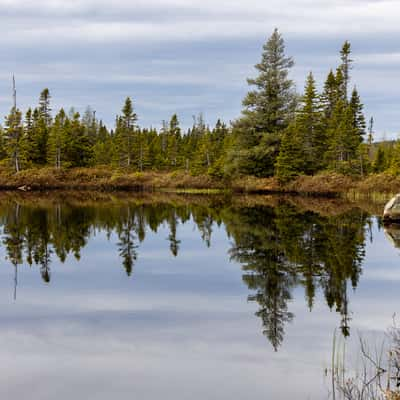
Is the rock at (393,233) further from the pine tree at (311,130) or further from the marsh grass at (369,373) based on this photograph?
the pine tree at (311,130)

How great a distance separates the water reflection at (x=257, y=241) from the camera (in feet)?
41.0

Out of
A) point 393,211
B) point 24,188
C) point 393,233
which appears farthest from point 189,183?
point 393,233

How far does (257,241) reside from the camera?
67.9ft

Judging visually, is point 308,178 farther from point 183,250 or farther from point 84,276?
point 84,276

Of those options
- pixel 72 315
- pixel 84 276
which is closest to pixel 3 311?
pixel 72 315

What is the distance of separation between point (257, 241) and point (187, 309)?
379 inches

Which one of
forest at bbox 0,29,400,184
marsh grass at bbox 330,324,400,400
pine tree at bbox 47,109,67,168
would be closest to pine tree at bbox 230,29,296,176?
A: forest at bbox 0,29,400,184

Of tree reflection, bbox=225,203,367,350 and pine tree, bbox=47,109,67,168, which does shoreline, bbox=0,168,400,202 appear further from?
tree reflection, bbox=225,203,367,350

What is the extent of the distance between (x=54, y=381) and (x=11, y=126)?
67926 mm

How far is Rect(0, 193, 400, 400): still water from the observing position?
24.8ft

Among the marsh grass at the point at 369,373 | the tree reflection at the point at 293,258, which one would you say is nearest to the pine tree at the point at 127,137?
the tree reflection at the point at 293,258

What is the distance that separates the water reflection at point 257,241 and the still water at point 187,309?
7cm

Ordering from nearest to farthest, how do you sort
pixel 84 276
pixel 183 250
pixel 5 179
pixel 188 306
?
pixel 188 306, pixel 84 276, pixel 183 250, pixel 5 179

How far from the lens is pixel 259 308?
36.8 feet
